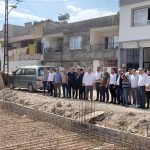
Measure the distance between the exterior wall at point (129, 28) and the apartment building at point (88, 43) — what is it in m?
2.61

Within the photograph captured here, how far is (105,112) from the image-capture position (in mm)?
11750

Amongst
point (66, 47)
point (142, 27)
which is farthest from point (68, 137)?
point (66, 47)

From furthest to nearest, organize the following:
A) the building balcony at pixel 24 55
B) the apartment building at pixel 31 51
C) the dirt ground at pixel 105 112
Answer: the apartment building at pixel 31 51
the building balcony at pixel 24 55
the dirt ground at pixel 105 112

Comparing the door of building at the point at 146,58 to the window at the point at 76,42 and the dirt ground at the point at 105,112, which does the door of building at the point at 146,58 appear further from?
the dirt ground at the point at 105,112

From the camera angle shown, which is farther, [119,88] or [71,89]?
[71,89]

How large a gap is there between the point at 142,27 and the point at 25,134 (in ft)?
47.1

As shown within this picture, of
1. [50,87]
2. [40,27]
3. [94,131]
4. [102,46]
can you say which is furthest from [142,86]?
[40,27]

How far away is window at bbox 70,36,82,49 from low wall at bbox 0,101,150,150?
1688 cm

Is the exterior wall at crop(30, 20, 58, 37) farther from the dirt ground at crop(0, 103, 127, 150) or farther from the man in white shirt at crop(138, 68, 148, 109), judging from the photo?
the dirt ground at crop(0, 103, 127, 150)

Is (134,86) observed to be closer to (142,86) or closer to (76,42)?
(142,86)

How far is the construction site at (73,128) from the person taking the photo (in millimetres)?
9305

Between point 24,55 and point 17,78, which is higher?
point 24,55

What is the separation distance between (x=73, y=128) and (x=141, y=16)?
1357 centimetres

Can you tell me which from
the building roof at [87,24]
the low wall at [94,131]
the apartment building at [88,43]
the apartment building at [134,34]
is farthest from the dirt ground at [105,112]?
the building roof at [87,24]
